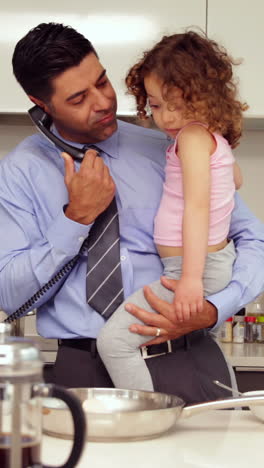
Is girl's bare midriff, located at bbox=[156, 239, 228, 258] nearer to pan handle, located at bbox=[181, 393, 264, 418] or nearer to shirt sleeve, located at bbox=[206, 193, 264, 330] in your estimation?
shirt sleeve, located at bbox=[206, 193, 264, 330]

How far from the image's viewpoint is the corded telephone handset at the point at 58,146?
171 cm

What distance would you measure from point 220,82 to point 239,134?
0.42 feet

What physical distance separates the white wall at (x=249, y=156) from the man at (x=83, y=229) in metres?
1.40

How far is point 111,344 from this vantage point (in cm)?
159

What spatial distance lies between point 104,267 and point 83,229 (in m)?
0.10

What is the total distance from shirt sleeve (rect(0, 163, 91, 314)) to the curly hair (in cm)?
34

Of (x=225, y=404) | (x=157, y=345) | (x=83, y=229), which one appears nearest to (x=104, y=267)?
(x=83, y=229)

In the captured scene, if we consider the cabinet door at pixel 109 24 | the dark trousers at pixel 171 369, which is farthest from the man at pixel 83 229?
the cabinet door at pixel 109 24

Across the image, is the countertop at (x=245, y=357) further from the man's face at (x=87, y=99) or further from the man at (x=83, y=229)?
the man's face at (x=87, y=99)

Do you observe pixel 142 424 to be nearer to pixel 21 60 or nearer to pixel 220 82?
pixel 220 82

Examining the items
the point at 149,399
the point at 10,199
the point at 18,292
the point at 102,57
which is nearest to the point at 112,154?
the point at 10,199

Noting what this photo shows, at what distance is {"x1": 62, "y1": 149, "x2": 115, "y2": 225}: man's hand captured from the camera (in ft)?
5.44

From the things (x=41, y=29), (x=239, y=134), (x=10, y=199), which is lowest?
(x=10, y=199)

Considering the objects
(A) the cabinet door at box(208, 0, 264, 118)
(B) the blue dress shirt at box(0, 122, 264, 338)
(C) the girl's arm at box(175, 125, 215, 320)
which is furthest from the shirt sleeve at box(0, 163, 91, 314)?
(A) the cabinet door at box(208, 0, 264, 118)
